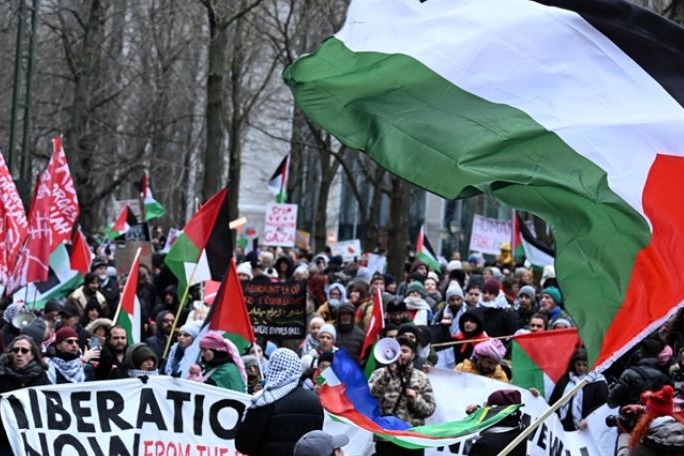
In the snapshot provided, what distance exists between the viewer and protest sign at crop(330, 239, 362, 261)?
33938mm

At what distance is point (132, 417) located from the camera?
11469 millimetres

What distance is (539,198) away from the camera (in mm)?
8453

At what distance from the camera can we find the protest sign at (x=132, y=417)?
1120cm

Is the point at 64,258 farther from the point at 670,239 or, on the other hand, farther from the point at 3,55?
the point at 3,55

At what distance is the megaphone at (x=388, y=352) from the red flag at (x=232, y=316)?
182cm

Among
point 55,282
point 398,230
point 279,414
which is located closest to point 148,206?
point 398,230

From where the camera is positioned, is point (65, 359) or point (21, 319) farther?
point (21, 319)

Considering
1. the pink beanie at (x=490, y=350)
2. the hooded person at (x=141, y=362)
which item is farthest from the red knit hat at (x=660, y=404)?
the hooded person at (x=141, y=362)

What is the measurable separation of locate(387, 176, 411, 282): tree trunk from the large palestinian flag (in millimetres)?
19944

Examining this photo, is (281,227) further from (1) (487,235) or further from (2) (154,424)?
(2) (154,424)

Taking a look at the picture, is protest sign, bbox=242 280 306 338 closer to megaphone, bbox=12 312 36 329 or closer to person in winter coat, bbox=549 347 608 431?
megaphone, bbox=12 312 36 329

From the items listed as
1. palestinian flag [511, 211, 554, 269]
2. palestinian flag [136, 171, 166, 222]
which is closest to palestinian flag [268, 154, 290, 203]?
palestinian flag [136, 171, 166, 222]

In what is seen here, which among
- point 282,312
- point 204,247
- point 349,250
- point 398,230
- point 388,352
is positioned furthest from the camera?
point 349,250

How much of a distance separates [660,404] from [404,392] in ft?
13.4
